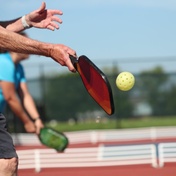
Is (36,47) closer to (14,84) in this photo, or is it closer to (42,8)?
(42,8)

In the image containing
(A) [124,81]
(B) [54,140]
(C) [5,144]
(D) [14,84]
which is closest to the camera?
(C) [5,144]

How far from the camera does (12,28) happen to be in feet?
16.9

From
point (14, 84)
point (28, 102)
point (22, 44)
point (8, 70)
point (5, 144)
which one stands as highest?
point (8, 70)

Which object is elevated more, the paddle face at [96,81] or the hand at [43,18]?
the hand at [43,18]

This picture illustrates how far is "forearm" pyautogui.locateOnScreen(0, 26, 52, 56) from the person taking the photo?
3.77 m

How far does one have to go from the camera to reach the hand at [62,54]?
3637mm

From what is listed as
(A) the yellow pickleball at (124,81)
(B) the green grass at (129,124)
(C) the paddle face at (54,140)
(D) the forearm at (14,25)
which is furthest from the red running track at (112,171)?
(B) the green grass at (129,124)

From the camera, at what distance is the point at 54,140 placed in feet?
27.1

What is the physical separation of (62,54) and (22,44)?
0.34 metres

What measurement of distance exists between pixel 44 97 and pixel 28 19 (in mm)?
17444

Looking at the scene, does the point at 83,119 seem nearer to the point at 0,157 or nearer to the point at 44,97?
the point at 44,97

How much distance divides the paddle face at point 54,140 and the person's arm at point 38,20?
309 cm

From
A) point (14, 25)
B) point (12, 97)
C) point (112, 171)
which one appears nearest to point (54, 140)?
point (12, 97)

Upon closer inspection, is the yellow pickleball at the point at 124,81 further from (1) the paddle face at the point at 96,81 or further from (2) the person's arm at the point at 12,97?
(2) the person's arm at the point at 12,97
